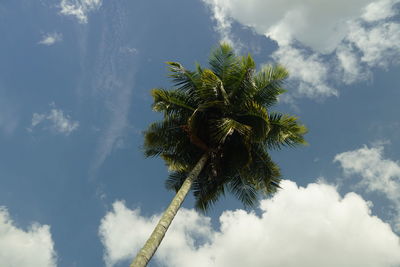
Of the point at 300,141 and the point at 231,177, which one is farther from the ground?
the point at 300,141

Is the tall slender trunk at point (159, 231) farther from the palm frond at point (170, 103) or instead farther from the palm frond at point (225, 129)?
the palm frond at point (170, 103)

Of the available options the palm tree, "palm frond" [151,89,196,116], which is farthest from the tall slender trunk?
"palm frond" [151,89,196,116]

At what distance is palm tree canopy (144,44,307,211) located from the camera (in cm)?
1207

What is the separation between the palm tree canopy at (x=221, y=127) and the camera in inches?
475

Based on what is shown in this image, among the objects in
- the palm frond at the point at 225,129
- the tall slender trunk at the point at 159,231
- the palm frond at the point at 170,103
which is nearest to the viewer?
the tall slender trunk at the point at 159,231

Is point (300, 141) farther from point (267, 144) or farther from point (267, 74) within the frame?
point (267, 74)

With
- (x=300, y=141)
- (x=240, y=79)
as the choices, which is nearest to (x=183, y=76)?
(x=240, y=79)

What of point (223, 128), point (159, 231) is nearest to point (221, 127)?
point (223, 128)

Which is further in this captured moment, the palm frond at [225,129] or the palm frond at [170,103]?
the palm frond at [170,103]

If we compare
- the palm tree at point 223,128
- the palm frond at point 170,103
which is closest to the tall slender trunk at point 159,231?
the palm tree at point 223,128

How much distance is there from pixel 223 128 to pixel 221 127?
149 millimetres

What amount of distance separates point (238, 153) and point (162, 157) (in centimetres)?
315

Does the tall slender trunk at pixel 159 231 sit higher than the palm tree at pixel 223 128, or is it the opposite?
the palm tree at pixel 223 128

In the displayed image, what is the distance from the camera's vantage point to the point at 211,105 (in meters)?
12.0
